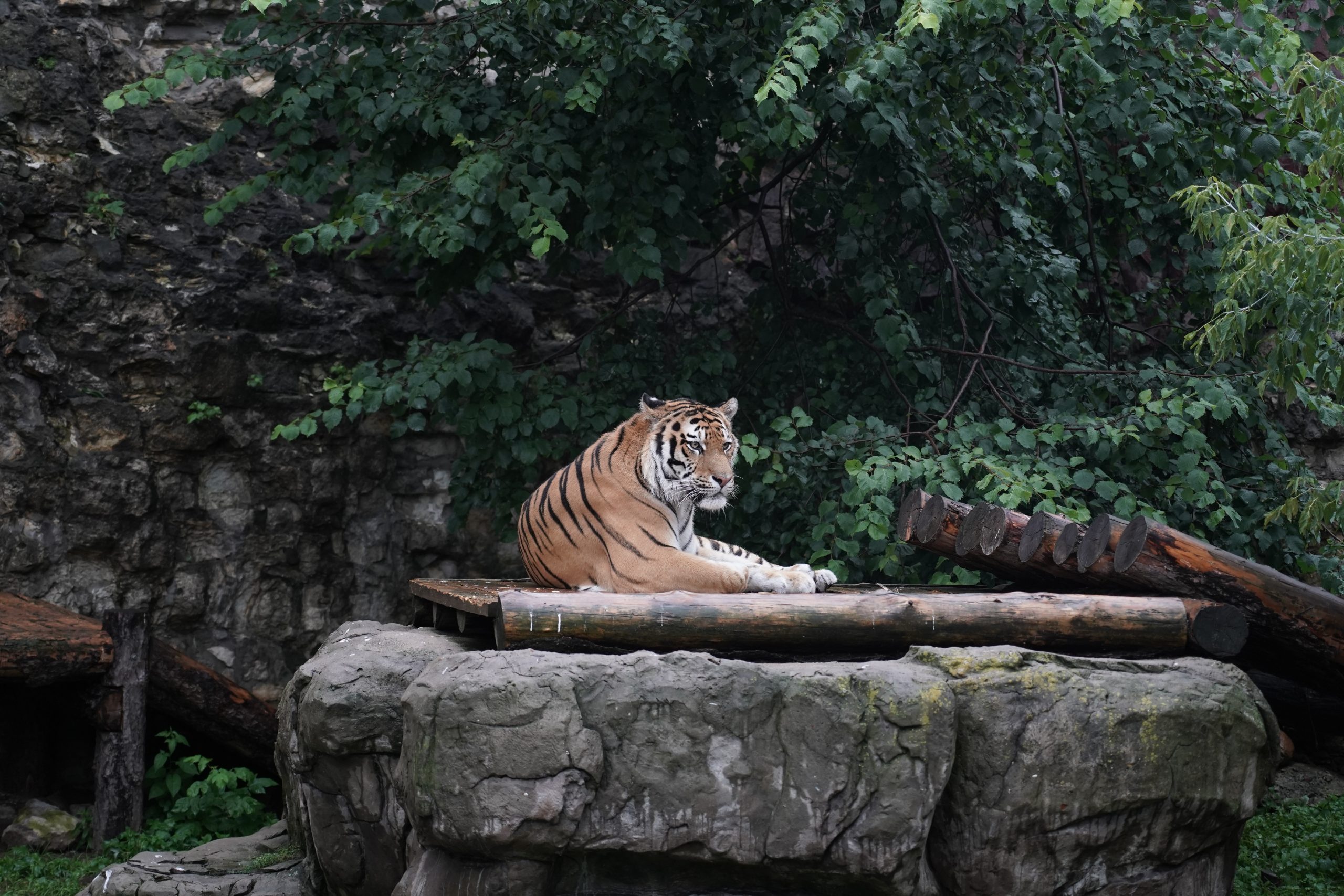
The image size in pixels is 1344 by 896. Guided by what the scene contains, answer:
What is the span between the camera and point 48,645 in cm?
665

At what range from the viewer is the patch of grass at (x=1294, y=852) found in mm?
5609

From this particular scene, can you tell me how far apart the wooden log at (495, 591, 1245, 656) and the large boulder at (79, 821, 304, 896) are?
211 cm

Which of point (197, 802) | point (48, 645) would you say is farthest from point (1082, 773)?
point (48, 645)

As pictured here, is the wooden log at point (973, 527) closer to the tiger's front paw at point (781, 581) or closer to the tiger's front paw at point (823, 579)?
the tiger's front paw at point (823, 579)

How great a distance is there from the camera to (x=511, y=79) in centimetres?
728

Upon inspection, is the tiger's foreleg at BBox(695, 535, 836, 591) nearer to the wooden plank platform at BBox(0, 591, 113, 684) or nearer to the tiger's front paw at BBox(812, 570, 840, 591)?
the tiger's front paw at BBox(812, 570, 840, 591)

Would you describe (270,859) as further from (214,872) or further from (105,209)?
(105,209)

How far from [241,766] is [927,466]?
442cm

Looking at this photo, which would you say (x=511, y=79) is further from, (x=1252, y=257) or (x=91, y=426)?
(x=1252, y=257)

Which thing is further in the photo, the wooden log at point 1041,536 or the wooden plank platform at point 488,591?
the wooden log at point 1041,536

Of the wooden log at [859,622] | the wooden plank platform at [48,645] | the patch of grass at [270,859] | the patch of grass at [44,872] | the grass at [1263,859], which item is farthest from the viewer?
the wooden plank platform at [48,645]

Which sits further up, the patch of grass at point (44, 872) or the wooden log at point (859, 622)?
the wooden log at point (859, 622)

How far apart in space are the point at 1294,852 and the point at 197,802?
224 inches

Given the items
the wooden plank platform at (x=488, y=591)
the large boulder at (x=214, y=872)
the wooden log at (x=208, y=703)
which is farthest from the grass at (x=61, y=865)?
the wooden plank platform at (x=488, y=591)
